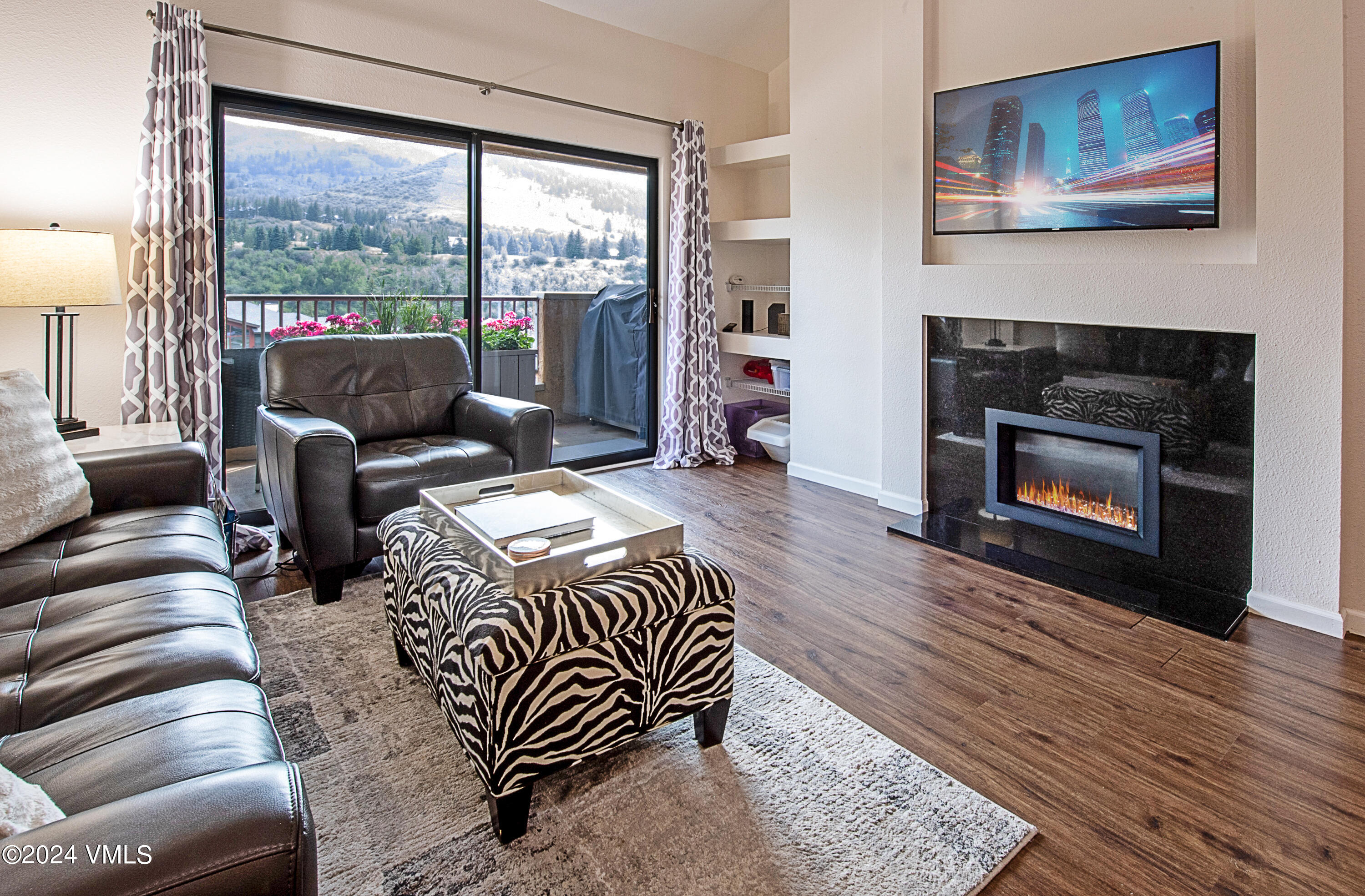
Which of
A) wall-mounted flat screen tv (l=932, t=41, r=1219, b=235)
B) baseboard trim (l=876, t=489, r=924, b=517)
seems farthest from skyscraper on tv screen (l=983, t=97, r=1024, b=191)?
baseboard trim (l=876, t=489, r=924, b=517)

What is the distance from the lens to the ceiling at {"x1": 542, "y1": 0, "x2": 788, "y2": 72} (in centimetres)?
445

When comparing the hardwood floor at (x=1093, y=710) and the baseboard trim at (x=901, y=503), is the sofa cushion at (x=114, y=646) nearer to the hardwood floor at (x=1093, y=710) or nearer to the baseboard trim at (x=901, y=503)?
the hardwood floor at (x=1093, y=710)

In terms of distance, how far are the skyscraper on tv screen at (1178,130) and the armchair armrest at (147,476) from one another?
3385mm

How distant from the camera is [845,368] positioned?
170 inches

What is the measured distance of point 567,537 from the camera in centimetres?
191

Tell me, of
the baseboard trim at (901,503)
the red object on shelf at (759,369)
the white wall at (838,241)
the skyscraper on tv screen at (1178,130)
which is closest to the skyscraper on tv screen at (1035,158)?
the skyscraper on tv screen at (1178,130)

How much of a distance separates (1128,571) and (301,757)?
2.84m

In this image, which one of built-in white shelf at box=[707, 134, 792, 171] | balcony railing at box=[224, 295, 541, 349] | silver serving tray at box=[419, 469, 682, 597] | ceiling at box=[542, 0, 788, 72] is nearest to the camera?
silver serving tray at box=[419, 469, 682, 597]

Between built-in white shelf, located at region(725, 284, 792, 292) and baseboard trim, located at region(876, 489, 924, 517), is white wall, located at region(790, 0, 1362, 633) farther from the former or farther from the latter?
built-in white shelf, located at region(725, 284, 792, 292)

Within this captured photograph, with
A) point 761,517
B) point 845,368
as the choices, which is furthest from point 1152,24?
point 761,517

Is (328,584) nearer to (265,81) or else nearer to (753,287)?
(265,81)

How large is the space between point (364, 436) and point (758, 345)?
2.55 metres

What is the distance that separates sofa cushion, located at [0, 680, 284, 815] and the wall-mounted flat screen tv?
10.3ft

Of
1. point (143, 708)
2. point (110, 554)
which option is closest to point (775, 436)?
point (110, 554)
